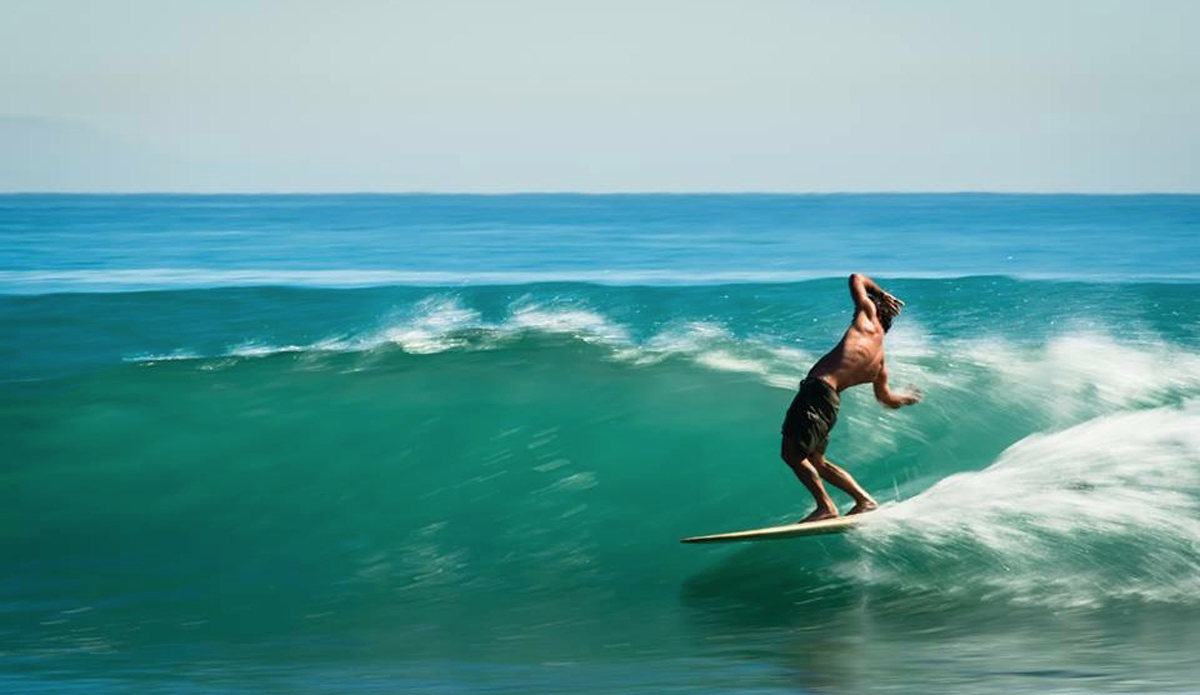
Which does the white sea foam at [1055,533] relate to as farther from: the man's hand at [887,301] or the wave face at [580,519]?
the man's hand at [887,301]

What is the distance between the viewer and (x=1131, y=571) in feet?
30.1

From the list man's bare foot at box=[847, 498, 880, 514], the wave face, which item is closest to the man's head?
man's bare foot at box=[847, 498, 880, 514]

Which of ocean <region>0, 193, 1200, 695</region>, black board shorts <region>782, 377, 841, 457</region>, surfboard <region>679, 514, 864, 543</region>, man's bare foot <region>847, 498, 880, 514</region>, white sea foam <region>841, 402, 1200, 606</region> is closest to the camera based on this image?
ocean <region>0, 193, 1200, 695</region>

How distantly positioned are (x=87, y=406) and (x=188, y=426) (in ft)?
4.91

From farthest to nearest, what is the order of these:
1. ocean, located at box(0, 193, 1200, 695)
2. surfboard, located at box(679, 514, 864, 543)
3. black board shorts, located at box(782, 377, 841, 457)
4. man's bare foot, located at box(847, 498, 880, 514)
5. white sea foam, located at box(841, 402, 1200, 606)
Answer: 1. white sea foam, located at box(841, 402, 1200, 606)
2. man's bare foot, located at box(847, 498, 880, 514)
3. surfboard, located at box(679, 514, 864, 543)
4. black board shorts, located at box(782, 377, 841, 457)
5. ocean, located at box(0, 193, 1200, 695)

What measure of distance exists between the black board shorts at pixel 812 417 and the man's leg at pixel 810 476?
0.12 feet

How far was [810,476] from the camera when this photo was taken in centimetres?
845

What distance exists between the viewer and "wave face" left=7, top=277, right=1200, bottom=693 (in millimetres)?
8031

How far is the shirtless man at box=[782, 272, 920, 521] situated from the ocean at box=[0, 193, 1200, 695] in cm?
82

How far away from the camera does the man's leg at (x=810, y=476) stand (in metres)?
8.38

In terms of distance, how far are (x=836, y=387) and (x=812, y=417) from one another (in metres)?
0.21

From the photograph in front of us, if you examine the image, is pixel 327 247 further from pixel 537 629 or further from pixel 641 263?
pixel 537 629

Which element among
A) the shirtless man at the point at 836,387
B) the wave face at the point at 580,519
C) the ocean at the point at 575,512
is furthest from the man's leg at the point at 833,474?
the ocean at the point at 575,512

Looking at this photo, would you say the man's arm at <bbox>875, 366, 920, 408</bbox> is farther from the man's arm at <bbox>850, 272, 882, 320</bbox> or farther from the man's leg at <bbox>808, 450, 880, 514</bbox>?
the man's leg at <bbox>808, 450, 880, 514</bbox>
